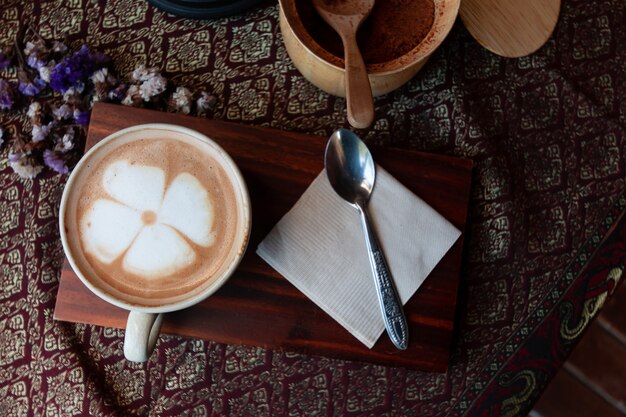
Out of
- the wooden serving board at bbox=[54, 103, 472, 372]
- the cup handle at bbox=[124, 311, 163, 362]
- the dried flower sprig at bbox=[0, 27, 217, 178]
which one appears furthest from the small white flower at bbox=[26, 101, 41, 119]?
the cup handle at bbox=[124, 311, 163, 362]

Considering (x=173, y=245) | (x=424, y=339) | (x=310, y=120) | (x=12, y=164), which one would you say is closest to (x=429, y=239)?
(x=424, y=339)

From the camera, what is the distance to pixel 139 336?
2.32 feet

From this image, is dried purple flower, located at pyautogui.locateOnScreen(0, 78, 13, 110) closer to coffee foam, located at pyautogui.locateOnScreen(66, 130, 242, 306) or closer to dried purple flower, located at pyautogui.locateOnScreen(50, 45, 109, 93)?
dried purple flower, located at pyautogui.locateOnScreen(50, 45, 109, 93)

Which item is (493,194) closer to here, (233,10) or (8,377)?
(233,10)

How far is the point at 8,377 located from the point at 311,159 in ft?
1.76

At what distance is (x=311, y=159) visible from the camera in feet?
2.82

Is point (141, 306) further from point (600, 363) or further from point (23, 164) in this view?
point (600, 363)

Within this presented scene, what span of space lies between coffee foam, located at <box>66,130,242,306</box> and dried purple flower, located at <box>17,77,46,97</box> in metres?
0.25

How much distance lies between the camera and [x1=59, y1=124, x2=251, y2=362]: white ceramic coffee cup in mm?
713

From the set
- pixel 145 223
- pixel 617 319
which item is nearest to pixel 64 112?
pixel 145 223

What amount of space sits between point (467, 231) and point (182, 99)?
45cm

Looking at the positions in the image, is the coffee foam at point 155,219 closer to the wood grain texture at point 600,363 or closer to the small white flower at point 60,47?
the small white flower at point 60,47

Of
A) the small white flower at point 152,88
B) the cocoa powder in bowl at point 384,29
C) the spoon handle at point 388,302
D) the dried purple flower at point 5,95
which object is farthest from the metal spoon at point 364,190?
the dried purple flower at point 5,95

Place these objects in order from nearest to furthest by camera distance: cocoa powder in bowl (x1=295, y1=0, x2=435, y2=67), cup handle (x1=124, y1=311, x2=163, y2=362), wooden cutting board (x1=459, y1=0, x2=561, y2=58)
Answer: cup handle (x1=124, y1=311, x2=163, y2=362) < cocoa powder in bowl (x1=295, y1=0, x2=435, y2=67) < wooden cutting board (x1=459, y1=0, x2=561, y2=58)
